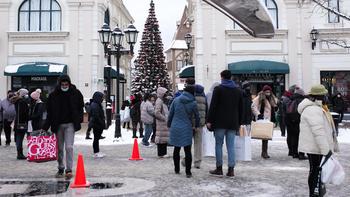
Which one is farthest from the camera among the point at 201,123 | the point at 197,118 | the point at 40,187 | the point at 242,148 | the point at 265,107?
the point at 265,107

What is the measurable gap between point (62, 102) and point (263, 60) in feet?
62.6

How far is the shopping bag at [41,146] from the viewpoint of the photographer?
28.1 ft

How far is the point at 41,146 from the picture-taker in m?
8.63

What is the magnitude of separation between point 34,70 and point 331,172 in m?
22.6

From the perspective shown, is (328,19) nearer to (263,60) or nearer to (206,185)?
(263,60)

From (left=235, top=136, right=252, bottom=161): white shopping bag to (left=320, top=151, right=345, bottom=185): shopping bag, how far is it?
3.93m

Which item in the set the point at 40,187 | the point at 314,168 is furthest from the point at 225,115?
the point at 40,187

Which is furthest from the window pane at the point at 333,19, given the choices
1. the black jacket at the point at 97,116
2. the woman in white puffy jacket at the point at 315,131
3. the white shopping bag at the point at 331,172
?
the white shopping bag at the point at 331,172

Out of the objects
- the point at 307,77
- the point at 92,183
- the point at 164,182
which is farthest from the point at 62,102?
the point at 307,77

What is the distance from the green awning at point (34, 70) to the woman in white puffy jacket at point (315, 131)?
70.0 ft

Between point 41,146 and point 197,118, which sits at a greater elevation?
point 197,118

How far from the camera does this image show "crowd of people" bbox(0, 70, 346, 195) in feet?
17.5

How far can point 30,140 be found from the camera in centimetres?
857

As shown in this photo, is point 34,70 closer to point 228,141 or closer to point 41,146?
point 41,146
